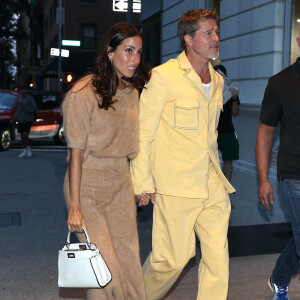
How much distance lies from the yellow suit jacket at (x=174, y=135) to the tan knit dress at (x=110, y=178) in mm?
154

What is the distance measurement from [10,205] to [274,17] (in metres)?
5.07

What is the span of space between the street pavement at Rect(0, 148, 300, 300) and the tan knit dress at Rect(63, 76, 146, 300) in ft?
4.49

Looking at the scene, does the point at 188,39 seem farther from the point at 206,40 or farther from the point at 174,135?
the point at 174,135

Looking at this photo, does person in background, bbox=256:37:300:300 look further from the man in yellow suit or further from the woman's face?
the woman's face

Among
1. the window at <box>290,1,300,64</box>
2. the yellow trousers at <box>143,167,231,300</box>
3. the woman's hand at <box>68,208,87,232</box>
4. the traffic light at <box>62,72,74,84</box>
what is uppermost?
the window at <box>290,1,300,64</box>

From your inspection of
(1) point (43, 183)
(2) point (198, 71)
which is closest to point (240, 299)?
(2) point (198, 71)

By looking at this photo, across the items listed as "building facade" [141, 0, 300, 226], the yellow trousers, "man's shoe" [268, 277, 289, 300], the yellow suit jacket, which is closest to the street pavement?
"man's shoe" [268, 277, 289, 300]

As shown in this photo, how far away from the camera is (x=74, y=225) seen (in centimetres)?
350

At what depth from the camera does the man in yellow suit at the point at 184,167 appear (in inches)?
154

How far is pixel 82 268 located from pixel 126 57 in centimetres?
124

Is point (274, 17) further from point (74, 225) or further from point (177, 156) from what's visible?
point (74, 225)

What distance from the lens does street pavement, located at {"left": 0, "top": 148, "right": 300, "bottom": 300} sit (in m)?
5.06

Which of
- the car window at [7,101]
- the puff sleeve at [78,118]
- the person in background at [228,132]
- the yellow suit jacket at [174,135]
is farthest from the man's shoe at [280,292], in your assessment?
the car window at [7,101]

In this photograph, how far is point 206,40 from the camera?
13.2ft
